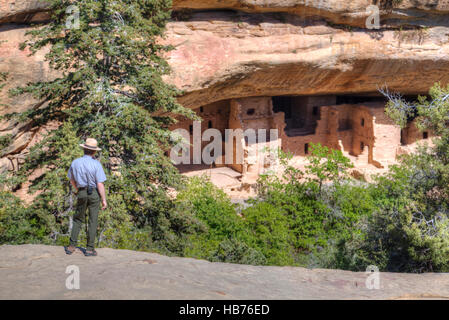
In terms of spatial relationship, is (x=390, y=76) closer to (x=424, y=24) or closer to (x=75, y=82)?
(x=424, y=24)

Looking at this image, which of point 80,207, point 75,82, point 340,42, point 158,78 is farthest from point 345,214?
point 80,207

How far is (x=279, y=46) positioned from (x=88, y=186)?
1105 centimetres

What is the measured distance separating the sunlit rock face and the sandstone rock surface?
742 centimetres

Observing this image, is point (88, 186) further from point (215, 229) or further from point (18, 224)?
point (215, 229)

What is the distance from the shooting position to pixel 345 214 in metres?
14.7

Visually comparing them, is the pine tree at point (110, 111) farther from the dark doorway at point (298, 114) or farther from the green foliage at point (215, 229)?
the dark doorway at point (298, 114)

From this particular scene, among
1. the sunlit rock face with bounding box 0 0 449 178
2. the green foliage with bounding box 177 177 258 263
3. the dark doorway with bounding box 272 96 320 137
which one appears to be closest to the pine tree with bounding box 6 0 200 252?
the green foliage with bounding box 177 177 258 263

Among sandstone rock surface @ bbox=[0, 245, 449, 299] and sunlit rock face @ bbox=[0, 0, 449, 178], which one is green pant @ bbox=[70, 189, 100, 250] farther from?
sunlit rock face @ bbox=[0, 0, 449, 178]

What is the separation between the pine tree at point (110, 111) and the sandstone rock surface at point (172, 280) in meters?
2.88

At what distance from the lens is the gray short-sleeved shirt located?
646 centimetres

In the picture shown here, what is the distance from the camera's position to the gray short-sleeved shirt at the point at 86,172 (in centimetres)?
646

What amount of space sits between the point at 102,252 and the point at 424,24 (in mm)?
14807

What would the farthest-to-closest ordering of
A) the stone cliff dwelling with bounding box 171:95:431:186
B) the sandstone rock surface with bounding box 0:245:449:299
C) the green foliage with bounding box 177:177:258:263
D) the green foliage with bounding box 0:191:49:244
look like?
the stone cliff dwelling with bounding box 171:95:431:186
the green foliage with bounding box 177:177:258:263
the green foliage with bounding box 0:191:49:244
the sandstone rock surface with bounding box 0:245:449:299
